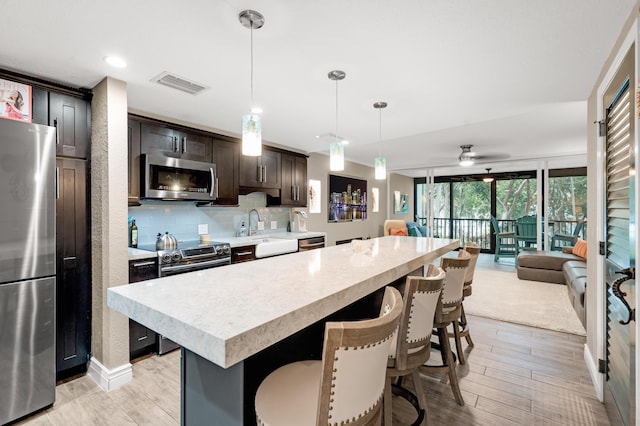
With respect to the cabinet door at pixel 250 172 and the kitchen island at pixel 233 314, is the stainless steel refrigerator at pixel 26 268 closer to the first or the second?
the kitchen island at pixel 233 314

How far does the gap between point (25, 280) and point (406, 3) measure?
2726 millimetres

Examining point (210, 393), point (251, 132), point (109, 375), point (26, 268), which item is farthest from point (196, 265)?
point (210, 393)

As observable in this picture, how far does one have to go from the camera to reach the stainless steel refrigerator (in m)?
1.85

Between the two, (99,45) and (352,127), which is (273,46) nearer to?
(99,45)

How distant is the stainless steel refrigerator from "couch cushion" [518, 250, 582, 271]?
20.8 feet

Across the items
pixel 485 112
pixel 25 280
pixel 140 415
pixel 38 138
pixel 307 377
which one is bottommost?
pixel 140 415

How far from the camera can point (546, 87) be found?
2.55 meters

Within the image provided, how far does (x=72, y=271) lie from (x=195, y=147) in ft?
5.54

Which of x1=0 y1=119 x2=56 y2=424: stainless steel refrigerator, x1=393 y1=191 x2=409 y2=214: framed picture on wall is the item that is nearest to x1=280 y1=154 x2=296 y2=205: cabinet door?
x1=0 y1=119 x2=56 y2=424: stainless steel refrigerator

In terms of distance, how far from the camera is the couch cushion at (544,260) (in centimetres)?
504

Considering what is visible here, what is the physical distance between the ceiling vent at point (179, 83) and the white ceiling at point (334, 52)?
6cm

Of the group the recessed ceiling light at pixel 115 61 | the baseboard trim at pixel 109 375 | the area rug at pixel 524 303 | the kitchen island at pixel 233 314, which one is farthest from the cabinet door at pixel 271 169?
the area rug at pixel 524 303

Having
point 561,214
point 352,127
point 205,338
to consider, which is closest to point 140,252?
point 205,338

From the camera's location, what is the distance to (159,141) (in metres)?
3.12
